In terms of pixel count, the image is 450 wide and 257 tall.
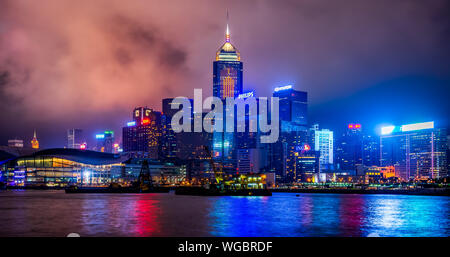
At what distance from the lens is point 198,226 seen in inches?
2222

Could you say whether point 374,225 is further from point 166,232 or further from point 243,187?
point 243,187

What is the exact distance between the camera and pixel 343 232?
51.4 metres

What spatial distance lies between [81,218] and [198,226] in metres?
20.9
